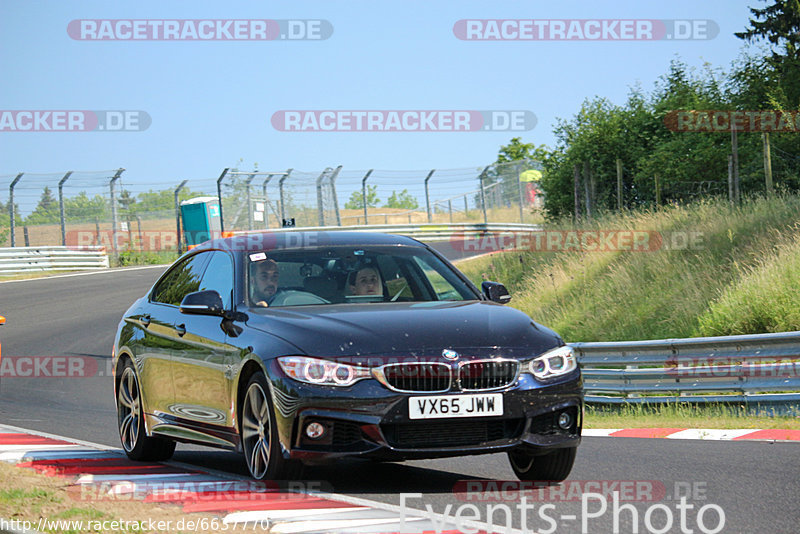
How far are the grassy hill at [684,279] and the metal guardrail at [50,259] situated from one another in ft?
56.5

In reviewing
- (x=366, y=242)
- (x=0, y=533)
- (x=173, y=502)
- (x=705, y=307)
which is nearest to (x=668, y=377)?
(x=705, y=307)

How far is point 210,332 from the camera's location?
7391 millimetres

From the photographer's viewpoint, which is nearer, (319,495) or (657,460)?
(319,495)

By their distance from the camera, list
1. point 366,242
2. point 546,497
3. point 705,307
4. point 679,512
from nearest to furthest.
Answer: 1. point 679,512
2. point 546,497
3. point 366,242
4. point 705,307

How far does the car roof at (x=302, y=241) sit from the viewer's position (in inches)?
308

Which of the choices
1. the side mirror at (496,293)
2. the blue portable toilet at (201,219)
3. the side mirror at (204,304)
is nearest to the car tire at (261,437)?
the side mirror at (204,304)

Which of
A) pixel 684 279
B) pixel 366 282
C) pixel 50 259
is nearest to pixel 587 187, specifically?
pixel 684 279

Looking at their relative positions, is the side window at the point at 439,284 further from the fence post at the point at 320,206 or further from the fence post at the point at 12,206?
the fence post at the point at 320,206

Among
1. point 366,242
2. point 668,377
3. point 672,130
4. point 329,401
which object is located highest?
point 672,130

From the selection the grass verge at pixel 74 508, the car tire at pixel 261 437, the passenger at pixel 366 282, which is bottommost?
the grass verge at pixel 74 508

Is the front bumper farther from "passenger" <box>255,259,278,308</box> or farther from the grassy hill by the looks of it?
the grassy hill

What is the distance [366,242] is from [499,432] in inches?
83.4

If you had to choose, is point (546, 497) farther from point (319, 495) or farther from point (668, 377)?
point (668, 377)

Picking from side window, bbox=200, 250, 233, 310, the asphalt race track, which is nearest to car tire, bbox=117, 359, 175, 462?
the asphalt race track
